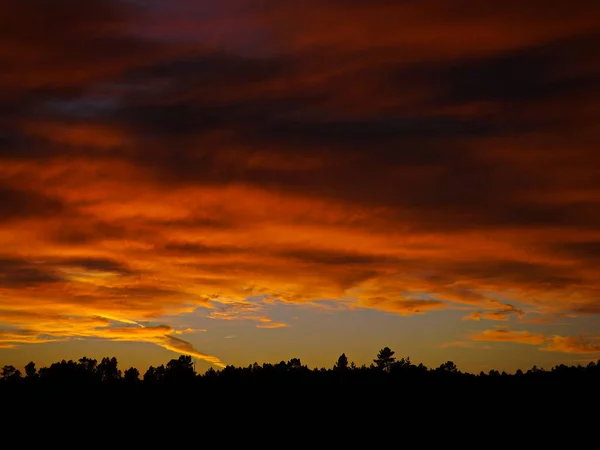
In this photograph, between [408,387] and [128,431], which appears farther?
[408,387]

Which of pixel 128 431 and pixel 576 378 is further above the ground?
pixel 576 378

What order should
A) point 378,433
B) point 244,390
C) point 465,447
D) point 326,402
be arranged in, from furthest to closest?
point 244,390
point 326,402
point 378,433
point 465,447

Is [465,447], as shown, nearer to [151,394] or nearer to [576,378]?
[576,378]

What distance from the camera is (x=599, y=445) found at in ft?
390

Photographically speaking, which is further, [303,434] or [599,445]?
[303,434]

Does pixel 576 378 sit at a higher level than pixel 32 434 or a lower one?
higher

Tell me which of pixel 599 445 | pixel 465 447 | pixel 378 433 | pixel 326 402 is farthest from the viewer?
pixel 326 402

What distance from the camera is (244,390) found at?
177m

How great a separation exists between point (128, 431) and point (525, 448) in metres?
76.5

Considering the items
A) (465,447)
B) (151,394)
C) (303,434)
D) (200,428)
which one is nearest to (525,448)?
(465,447)

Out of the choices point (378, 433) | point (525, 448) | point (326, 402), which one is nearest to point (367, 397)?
point (326, 402)

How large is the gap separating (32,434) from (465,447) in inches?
3190

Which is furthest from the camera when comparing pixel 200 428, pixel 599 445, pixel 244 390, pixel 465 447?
pixel 244 390

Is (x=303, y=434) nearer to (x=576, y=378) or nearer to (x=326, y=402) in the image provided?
(x=326, y=402)
